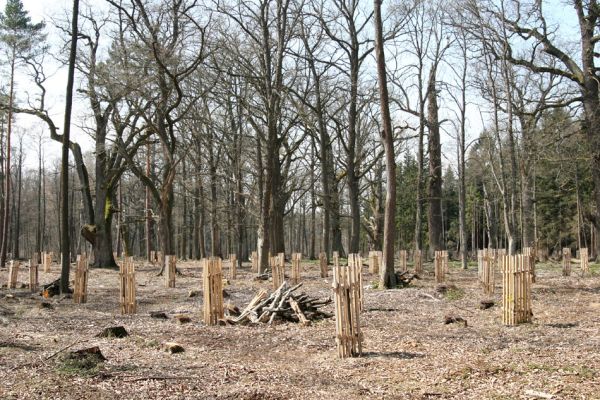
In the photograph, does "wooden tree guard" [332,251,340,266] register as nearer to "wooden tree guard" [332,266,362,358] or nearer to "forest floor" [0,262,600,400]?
"forest floor" [0,262,600,400]

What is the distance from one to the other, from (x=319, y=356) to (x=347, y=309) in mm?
911

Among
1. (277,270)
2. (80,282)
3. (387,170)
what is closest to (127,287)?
(80,282)

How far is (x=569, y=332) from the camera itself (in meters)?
8.58

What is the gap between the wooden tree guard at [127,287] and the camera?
→ 1216 centimetres

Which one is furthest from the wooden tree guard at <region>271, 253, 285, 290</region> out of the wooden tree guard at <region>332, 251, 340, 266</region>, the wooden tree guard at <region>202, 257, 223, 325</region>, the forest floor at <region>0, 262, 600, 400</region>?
the wooden tree guard at <region>202, 257, 223, 325</region>

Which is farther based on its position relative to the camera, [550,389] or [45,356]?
[45,356]

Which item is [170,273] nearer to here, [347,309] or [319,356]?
[319,356]

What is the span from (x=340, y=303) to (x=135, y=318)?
5.95 m

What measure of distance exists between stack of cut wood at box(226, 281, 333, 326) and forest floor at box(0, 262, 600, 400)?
0.33 metres

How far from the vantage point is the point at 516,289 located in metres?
9.36

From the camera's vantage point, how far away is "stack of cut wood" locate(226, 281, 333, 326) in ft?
35.0

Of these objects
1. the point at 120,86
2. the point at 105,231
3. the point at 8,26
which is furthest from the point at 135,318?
the point at 8,26

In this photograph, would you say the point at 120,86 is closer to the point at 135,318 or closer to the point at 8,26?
the point at 135,318

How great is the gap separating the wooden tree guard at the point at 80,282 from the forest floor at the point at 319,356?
106 centimetres
